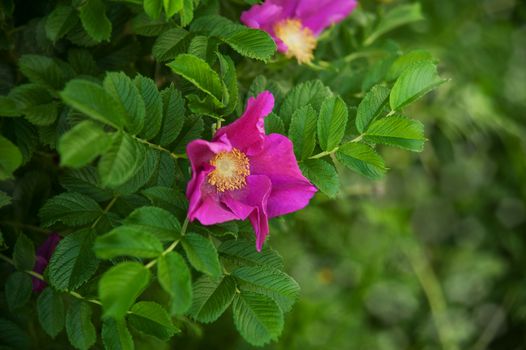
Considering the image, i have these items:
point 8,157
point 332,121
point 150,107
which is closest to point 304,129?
point 332,121

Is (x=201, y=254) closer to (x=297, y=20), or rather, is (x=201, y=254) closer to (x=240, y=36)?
(x=240, y=36)

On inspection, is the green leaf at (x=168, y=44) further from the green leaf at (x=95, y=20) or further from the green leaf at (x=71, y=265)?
the green leaf at (x=71, y=265)

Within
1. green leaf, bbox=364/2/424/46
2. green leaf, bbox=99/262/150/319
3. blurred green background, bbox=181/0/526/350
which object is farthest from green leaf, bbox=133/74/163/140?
blurred green background, bbox=181/0/526/350

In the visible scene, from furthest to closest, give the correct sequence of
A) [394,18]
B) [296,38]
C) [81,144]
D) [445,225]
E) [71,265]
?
[445,225], [394,18], [296,38], [71,265], [81,144]

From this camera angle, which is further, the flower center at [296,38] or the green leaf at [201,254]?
the flower center at [296,38]

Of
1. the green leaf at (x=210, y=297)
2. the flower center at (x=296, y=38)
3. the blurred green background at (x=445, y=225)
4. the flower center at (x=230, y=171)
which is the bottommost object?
the blurred green background at (x=445, y=225)

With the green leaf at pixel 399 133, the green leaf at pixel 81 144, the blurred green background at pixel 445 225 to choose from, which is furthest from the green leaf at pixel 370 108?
the blurred green background at pixel 445 225
